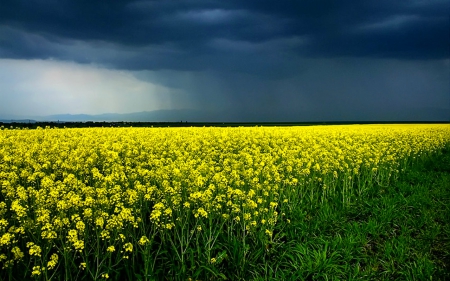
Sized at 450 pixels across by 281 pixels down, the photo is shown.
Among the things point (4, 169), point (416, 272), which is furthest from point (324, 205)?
point (4, 169)

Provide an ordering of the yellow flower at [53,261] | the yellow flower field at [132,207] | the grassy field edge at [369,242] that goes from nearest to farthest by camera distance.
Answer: the yellow flower at [53,261]
the yellow flower field at [132,207]
the grassy field edge at [369,242]

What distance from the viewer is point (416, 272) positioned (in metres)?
7.50

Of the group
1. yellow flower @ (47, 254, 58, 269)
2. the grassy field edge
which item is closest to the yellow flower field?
yellow flower @ (47, 254, 58, 269)

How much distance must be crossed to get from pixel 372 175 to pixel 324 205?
4789mm

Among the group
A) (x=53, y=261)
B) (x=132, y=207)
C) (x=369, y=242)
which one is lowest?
(x=369, y=242)

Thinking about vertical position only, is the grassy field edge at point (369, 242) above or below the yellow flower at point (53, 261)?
below

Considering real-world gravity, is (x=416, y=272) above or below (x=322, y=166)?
below

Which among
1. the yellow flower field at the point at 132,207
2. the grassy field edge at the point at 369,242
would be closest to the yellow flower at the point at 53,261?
the yellow flower field at the point at 132,207

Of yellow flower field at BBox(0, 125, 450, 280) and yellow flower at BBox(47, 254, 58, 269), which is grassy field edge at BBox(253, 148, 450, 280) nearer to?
yellow flower field at BBox(0, 125, 450, 280)

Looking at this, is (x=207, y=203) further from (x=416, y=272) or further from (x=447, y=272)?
(x=447, y=272)

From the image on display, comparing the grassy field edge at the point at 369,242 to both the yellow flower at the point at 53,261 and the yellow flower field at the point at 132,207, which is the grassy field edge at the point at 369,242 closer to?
the yellow flower field at the point at 132,207

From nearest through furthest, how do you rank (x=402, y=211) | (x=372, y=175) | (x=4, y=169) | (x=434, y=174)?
(x=4, y=169)
(x=402, y=211)
(x=372, y=175)
(x=434, y=174)

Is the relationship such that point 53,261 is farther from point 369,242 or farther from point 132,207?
point 369,242

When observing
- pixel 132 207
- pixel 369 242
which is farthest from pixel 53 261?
pixel 369 242
